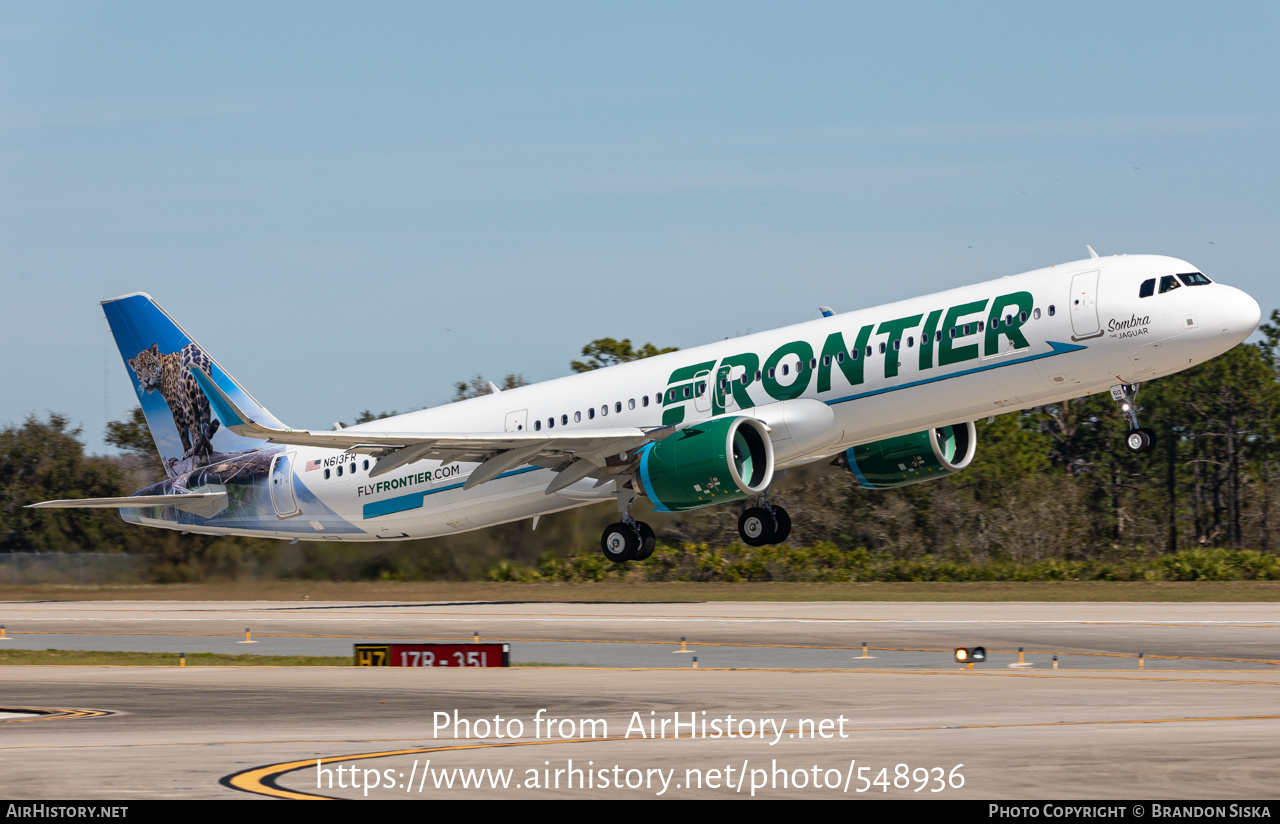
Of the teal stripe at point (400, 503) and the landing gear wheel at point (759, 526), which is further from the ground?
the teal stripe at point (400, 503)

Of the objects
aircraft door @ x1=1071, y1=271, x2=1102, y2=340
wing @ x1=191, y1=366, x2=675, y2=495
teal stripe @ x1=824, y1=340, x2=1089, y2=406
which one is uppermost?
aircraft door @ x1=1071, y1=271, x2=1102, y2=340

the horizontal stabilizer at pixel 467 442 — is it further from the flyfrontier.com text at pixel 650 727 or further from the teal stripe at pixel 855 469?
the flyfrontier.com text at pixel 650 727

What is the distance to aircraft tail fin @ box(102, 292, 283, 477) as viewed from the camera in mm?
46031

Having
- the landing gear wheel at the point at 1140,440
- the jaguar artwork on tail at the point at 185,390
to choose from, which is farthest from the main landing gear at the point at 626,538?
the jaguar artwork on tail at the point at 185,390

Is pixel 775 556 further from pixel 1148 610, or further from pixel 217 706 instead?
pixel 217 706

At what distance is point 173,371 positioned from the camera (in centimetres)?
4631

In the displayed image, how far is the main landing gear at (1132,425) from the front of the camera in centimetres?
3161

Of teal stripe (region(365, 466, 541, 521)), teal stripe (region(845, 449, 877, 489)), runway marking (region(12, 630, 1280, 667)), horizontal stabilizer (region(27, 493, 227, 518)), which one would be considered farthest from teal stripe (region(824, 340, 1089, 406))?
horizontal stabilizer (region(27, 493, 227, 518))

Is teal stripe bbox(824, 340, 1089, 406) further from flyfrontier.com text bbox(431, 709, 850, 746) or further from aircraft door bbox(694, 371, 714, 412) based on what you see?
flyfrontier.com text bbox(431, 709, 850, 746)

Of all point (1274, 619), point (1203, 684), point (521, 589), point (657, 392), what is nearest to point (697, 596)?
point (521, 589)

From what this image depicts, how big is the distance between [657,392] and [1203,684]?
16.6 m

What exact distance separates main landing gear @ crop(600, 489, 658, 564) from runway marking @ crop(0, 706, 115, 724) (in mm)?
17410

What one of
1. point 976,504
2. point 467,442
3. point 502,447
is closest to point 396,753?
point 467,442

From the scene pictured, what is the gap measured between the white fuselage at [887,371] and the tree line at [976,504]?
6461mm
